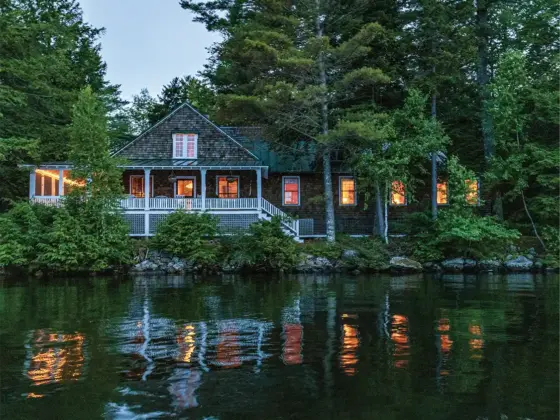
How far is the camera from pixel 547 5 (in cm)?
2561

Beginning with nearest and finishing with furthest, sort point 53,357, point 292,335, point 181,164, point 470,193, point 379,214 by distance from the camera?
point 53,357
point 292,335
point 470,193
point 181,164
point 379,214

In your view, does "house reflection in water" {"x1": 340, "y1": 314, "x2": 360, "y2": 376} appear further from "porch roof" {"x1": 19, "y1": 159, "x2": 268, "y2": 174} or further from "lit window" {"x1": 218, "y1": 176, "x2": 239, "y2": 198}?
"lit window" {"x1": 218, "y1": 176, "x2": 239, "y2": 198}

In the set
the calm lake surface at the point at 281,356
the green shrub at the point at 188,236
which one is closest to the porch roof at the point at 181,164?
the green shrub at the point at 188,236

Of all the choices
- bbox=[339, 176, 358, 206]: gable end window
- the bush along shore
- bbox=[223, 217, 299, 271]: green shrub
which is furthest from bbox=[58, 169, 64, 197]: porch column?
→ bbox=[339, 176, 358, 206]: gable end window

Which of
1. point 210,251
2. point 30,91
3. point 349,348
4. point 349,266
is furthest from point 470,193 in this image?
point 30,91

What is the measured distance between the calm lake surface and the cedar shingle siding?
14.2m

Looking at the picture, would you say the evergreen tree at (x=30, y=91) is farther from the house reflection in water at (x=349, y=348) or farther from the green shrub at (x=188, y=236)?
the house reflection in water at (x=349, y=348)

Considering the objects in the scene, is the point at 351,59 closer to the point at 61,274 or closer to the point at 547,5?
the point at 547,5

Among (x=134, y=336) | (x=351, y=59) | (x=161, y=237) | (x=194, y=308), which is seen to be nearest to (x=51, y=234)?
(x=161, y=237)

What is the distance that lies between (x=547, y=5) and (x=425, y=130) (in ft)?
30.9

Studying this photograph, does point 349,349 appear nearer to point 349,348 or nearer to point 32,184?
point 349,348

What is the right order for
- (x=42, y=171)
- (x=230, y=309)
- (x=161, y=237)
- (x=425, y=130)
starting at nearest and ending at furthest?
(x=230, y=309) < (x=161, y=237) < (x=425, y=130) < (x=42, y=171)

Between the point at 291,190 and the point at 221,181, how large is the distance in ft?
14.0

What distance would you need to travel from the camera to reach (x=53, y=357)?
7570 millimetres
